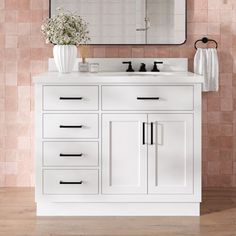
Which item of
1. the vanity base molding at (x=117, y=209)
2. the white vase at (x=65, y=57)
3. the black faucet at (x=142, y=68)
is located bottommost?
the vanity base molding at (x=117, y=209)

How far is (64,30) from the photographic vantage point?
4.07 meters

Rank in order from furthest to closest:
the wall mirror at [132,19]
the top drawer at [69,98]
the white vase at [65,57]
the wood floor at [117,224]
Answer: the wall mirror at [132,19] → the white vase at [65,57] → the top drawer at [69,98] → the wood floor at [117,224]

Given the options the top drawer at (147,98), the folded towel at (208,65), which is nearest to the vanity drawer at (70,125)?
the top drawer at (147,98)

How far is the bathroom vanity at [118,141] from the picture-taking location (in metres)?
3.73

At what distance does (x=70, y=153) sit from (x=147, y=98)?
551 millimetres

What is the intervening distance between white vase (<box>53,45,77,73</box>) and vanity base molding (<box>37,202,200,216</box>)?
2.85 ft

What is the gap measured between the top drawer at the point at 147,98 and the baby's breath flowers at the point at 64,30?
0.55m

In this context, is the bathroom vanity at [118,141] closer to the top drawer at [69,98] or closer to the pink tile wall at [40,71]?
the top drawer at [69,98]

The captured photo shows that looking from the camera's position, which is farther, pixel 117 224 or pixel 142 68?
pixel 142 68

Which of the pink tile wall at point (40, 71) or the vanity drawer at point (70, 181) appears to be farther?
the pink tile wall at point (40, 71)

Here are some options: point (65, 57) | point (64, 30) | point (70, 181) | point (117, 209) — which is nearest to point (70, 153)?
point (70, 181)

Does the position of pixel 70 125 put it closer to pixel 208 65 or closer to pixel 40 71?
pixel 40 71

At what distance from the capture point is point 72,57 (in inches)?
160

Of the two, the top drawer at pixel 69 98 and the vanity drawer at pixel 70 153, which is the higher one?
the top drawer at pixel 69 98
